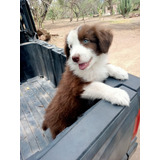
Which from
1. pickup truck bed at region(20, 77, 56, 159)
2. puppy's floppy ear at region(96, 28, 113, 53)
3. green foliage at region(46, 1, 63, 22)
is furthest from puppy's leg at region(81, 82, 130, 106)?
green foliage at region(46, 1, 63, 22)

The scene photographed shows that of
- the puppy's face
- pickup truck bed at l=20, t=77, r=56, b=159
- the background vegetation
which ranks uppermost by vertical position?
the background vegetation

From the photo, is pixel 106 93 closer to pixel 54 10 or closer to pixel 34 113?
pixel 34 113

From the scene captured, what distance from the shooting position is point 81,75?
2029 mm

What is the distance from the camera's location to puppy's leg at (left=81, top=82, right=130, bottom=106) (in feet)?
4.28

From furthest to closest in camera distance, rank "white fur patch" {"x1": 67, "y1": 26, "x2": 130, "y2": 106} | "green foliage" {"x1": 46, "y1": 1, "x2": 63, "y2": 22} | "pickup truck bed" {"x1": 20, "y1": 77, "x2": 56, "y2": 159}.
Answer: "green foliage" {"x1": 46, "y1": 1, "x2": 63, "y2": 22} < "pickup truck bed" {"x1": 20, "y1": 77, "x2": 56, "y2": 159} < "white fur patch" {"x1": 67, "y1": 26, "x2": 130, "y2": 106}

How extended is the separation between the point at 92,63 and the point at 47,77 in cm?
243

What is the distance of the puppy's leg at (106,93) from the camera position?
1305 mm

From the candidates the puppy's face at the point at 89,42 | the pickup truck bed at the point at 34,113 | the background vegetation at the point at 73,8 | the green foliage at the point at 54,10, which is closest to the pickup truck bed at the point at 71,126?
the pickup truck bed at the point at 34,113

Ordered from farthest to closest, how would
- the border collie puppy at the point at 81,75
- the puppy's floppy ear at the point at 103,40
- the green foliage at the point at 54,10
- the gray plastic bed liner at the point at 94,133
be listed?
the green foliage at the point at 54,10
the puppy's floppy ear at the point at 103,40
the border collie puppy at the point at 81,75
the gray plastic bed liner at the point at 94,133

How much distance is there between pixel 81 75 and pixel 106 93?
0.60 meters

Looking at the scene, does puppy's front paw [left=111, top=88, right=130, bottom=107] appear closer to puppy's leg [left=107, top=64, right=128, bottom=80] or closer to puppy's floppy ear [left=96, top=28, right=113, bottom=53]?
puppy's leg [left=107, top=64, right=128, bottom=80]

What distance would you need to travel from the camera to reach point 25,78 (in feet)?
13.8

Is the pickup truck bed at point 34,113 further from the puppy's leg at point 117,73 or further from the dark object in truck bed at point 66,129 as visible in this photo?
the puppy's leg at point 117,73

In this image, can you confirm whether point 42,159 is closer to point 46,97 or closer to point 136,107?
point 136,107
